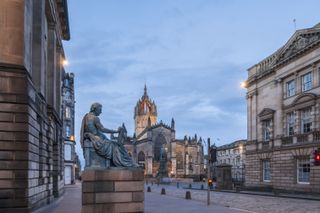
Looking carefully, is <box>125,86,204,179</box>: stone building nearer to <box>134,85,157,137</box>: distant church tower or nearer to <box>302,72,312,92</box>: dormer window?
<box>134,85,157,137</box>: distant church tower

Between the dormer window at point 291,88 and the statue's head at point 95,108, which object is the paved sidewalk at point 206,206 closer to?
the statue's head at point 95,108

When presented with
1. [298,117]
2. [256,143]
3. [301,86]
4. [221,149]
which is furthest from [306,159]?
[221,149]

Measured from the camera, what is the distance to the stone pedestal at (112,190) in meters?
13.9

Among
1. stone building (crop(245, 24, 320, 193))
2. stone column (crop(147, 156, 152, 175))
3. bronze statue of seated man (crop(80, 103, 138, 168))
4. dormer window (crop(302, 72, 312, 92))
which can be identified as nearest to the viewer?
bronze statue of seated man (crop(80, 103, 138, 168))

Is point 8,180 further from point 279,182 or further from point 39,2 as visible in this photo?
point 279,182

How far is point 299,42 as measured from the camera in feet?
149

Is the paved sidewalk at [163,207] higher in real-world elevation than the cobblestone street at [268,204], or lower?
higher

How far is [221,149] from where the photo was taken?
128 metres

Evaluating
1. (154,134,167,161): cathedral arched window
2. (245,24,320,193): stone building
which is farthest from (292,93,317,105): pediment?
(154,134,167,161): cathedral arched window

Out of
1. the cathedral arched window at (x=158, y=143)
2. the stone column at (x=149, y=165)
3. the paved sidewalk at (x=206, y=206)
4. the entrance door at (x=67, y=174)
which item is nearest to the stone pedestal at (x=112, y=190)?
the paved sidewalk at (x=206, y=206)

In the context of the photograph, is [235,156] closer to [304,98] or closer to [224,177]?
[224,177]

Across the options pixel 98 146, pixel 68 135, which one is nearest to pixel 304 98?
pixel 98 146

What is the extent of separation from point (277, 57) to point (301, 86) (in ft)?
21.9

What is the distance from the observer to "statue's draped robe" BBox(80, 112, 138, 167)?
14.5m
